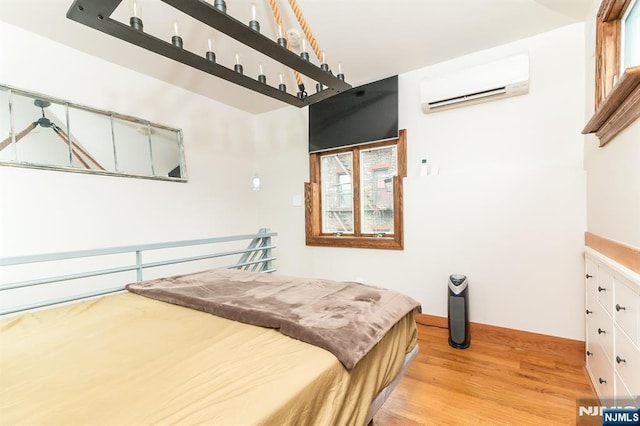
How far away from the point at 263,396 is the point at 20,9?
2.91 meters

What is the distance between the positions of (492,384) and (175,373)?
75.2 inches

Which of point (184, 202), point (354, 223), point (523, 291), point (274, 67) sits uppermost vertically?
point (274, 67)

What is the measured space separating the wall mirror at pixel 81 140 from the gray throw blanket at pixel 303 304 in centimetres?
128

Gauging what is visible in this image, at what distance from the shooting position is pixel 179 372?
0.82 metres

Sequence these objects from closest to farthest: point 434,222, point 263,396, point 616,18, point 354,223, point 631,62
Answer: point 263,396, point 631,62, point 616,18, point 434,222, point 354,223

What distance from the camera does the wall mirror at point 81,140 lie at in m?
2.01

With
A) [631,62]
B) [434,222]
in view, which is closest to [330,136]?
[434,222]

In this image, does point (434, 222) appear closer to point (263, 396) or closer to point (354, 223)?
point (354, 223)

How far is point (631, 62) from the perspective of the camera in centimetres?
150

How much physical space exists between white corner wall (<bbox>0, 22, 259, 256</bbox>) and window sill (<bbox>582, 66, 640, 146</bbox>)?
334cm

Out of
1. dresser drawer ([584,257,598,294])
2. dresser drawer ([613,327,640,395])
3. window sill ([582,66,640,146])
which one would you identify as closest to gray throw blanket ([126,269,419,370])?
dresser drawer ([613,327,640,395])

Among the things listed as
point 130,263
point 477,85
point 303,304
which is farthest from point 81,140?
point 477,85

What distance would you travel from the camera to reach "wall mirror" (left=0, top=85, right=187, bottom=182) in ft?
6.58

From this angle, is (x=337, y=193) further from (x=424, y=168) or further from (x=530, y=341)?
(x=530, y=341)
